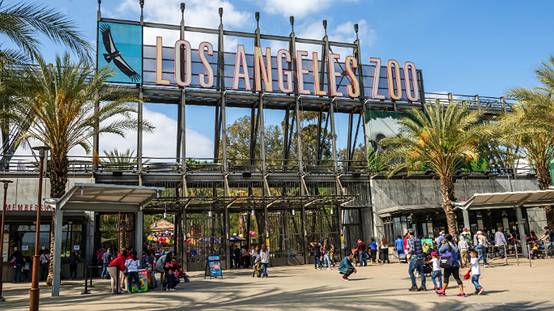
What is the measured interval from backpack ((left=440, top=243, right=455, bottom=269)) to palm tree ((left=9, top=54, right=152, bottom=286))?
13.8 metres

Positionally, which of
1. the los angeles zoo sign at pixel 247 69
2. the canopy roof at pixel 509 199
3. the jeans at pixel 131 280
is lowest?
the jeans at pixel 131 280

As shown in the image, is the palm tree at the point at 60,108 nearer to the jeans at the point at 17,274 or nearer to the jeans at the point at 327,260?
the jeans at the point at 17,274

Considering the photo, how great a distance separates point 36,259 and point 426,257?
34.9ft

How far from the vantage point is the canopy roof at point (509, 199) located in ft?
67.9

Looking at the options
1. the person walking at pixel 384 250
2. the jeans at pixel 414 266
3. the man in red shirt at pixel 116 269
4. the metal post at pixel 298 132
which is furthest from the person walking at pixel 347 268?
the metal post at pixel 298 132

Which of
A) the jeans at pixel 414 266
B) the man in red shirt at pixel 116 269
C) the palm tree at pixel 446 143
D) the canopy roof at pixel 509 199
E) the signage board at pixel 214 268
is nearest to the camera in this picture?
the jeans at pixel 414 266

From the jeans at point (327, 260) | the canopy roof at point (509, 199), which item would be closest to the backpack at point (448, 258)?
the canopy roof at point (509, 199)

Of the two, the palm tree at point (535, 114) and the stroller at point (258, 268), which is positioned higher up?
the palm tree at point (535, 114)

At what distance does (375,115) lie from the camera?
32.1m

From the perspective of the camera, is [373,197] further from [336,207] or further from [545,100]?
[545,100]

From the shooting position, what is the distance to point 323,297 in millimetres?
12086

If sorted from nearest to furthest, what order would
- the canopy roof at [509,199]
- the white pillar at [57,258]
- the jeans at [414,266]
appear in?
the jeans at [414,266], the white pillar at [57,258], the canopy roof at [509,199]

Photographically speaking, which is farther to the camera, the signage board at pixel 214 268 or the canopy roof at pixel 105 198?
the signage board at pixel 214 268

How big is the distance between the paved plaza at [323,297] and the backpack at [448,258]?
0.78 m
